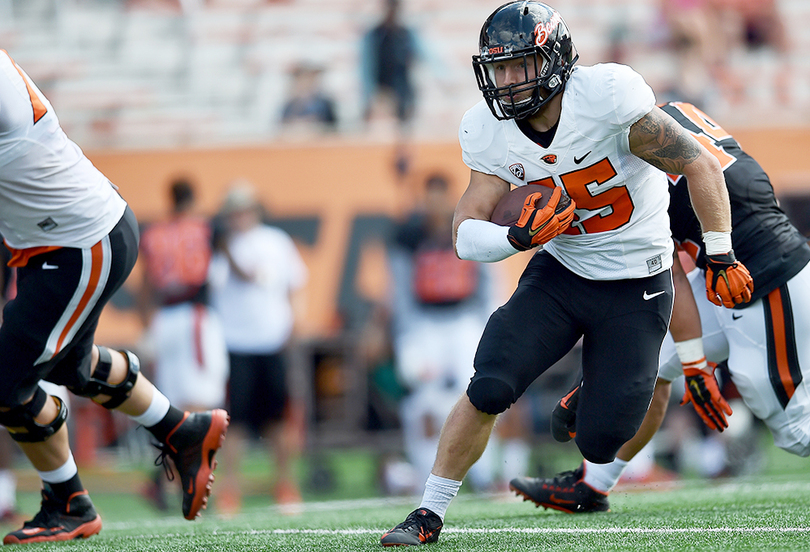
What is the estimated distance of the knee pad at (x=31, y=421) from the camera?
3.42 metres

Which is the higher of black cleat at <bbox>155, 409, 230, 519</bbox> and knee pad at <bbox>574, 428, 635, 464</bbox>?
knee pad at <bbox>574, 428, 635, 464</bbox>

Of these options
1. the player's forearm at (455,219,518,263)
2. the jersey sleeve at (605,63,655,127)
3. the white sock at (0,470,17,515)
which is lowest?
the white sock at (0,470,17,515)

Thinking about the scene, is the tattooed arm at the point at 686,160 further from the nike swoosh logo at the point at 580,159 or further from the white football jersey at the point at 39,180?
the white football jersey at the point at 39,180

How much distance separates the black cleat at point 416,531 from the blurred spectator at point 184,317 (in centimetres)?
336

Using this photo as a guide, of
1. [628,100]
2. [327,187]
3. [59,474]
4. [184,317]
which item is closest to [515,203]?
[628,100]

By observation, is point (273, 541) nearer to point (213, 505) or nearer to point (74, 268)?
point (74, 268)

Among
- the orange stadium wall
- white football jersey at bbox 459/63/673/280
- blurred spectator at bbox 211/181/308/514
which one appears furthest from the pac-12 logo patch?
the orange stadium wall

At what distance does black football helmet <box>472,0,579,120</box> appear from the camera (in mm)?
3090

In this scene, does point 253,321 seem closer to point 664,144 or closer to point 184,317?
point 184,317

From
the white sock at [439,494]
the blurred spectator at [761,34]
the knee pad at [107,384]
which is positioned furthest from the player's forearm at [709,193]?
the blurred spectator at [761,34]

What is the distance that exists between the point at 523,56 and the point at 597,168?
1.37 feet

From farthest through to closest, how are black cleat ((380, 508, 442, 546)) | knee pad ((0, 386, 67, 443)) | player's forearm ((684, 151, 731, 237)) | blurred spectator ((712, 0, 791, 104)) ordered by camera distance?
blurred spectator ((712, 0, 791, 104)) → knee pad ((0, 386, 67, 443)) → player's forearm ((684, 151, 731, 237)) → black cleat ((380, 508, 442, 546))

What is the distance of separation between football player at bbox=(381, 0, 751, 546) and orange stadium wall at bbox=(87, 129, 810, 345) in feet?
16.0

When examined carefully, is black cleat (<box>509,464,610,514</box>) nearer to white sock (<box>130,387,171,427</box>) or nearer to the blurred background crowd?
white sock (<box>130,387,171,427</box>)
